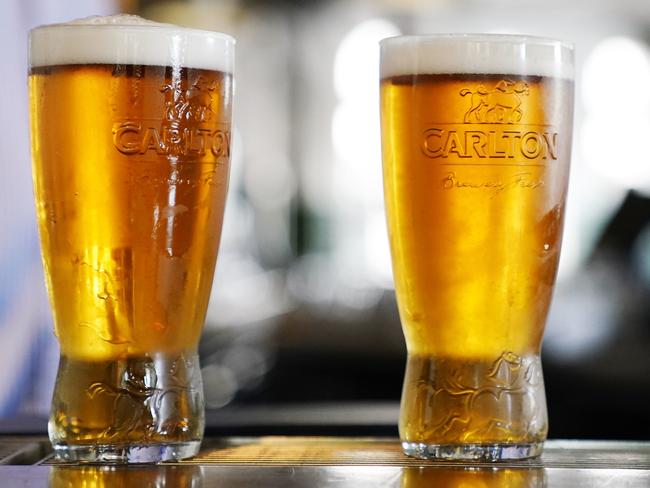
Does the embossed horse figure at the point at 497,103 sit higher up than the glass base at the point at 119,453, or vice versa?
the embossed horse figure at the point at 497,103

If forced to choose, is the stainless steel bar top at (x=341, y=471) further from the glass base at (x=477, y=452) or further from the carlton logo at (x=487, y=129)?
the carlton logo at (x=487, y=129)

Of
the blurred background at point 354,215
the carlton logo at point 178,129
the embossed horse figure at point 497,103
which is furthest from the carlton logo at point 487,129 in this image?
the blurred background at point 354,215

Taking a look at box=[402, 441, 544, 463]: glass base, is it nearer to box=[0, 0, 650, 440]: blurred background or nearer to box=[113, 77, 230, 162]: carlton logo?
box=[113, 77, 230, 162]: carlton logo

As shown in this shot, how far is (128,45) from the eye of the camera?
1037 millimetres

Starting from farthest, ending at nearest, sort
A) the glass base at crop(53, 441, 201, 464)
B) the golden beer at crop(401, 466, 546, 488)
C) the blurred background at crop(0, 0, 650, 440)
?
1. the blurred background at crop(0, 0, 650, 440)
2. the glass base at crop(53, 441, 201, 464)
3. the golden beer at crop(401, 466, 546, 488)

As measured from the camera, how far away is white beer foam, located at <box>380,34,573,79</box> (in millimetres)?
1062

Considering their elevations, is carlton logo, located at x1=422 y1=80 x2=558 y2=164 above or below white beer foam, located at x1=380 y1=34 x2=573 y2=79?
below

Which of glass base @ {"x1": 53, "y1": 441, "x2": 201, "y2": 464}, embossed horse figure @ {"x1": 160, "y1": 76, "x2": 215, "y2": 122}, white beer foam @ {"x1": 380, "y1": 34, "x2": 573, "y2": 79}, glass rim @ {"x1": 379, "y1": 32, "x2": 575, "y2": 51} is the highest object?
glass rim @ {"x1": 379, "y1": 32, "x2": 575, "y2": 51}

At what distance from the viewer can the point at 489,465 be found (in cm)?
104

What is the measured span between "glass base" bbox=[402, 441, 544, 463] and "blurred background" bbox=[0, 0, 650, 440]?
7.54ft

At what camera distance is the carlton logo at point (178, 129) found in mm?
1026

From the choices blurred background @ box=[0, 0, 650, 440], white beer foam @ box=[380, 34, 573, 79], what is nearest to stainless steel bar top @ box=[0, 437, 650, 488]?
white beer foam @ box=[380, 34, 573, 79]

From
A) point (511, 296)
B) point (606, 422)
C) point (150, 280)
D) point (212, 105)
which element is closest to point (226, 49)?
point (212, 105)

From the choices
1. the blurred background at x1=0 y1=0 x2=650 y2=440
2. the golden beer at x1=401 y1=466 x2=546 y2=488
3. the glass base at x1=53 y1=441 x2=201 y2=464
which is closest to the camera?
the golden beer at x1=401 y1=466 x2=546 y2=488
